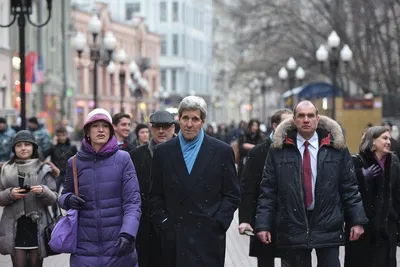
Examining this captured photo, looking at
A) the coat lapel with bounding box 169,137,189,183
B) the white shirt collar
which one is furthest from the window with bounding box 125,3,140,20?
the coat lapel with bounding box 169,137,189,183

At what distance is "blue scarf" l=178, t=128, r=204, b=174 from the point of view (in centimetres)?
735

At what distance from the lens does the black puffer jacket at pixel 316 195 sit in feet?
24.8

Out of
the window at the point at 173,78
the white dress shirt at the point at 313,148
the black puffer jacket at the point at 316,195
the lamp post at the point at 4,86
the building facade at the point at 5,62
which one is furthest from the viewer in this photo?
the window at the point at 173,78

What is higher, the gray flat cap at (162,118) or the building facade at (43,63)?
the building facade at (43,63)

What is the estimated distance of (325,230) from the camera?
754cm

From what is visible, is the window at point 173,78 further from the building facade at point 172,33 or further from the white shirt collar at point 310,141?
the white shirt collar at point 310,141

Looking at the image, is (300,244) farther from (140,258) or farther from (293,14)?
(293,14)

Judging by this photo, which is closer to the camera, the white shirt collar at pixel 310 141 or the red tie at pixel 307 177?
the red tie at pixel 307 177

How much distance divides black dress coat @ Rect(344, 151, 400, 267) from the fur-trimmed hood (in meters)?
1.17

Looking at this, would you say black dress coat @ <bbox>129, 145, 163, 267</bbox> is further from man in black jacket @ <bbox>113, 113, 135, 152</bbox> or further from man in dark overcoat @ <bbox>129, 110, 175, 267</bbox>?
man in black jacket @ <bbox>113, 113, 135, 152</bbox>

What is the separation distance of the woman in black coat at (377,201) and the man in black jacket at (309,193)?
99 cm

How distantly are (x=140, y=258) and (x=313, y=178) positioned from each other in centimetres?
189

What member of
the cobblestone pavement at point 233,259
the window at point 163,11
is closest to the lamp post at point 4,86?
the cobblestone pavement at point 233,259

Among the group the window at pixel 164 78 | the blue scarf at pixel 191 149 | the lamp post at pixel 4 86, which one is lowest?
the blue scarf at pixel 191 149
